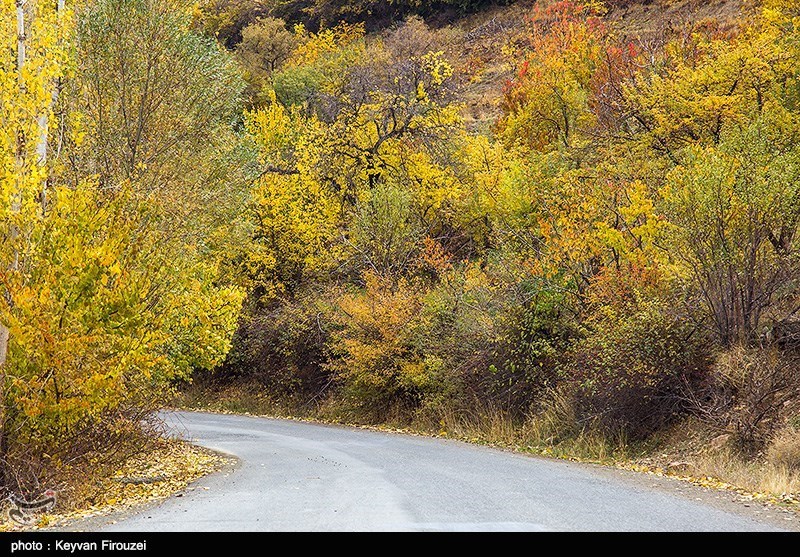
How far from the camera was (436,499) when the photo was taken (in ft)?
34.5

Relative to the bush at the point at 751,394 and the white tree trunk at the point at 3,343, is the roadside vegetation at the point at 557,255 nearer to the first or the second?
the bush at the point at 751,394

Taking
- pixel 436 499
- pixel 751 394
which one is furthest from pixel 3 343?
pixel 751 394

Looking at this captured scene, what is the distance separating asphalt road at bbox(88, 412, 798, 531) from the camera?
870cm

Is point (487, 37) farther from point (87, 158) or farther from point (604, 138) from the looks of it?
point (87, 158)

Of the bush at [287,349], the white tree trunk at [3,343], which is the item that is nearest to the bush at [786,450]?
the white tree trunk at [3,343]

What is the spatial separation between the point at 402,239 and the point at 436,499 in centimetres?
2178

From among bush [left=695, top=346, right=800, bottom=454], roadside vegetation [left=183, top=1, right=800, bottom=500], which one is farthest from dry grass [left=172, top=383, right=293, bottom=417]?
bush [left=695, top=346, right=800, bottom=454]

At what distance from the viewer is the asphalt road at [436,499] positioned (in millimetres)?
8703

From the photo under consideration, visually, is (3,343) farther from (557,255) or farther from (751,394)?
(557,255)

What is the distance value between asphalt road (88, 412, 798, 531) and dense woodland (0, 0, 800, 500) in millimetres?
2615

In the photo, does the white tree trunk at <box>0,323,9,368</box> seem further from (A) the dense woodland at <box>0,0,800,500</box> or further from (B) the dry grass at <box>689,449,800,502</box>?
(B) the dry grass at <box>689,449,800,502</box>

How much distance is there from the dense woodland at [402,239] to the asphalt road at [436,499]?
8.58 ft

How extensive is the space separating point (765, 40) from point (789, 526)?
23.1 meters

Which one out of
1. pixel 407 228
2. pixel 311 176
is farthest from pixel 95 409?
pixel 311 176
